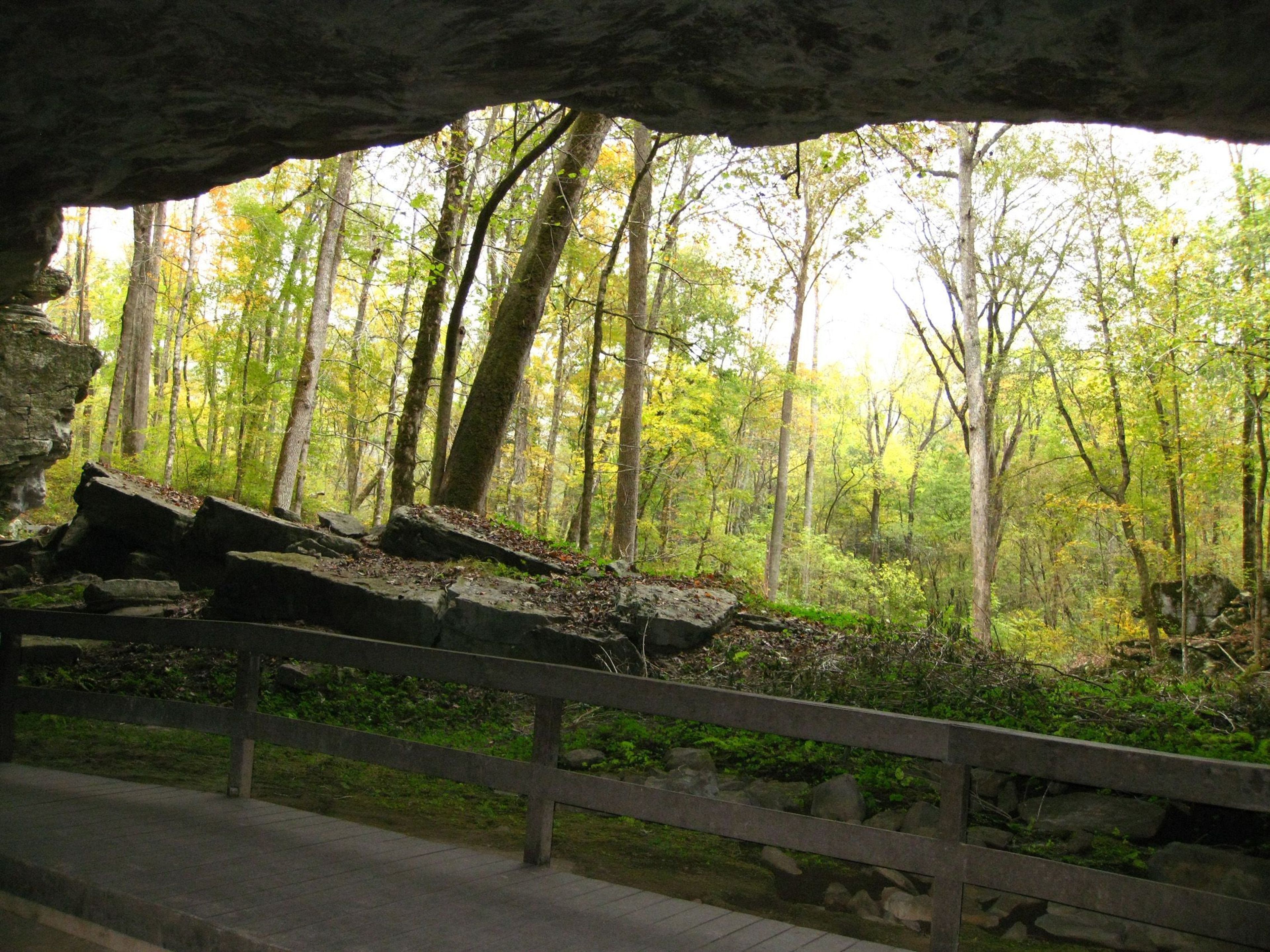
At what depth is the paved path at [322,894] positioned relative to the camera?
3.05 meters

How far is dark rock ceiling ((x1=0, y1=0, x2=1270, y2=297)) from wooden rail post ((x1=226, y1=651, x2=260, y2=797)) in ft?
11.2

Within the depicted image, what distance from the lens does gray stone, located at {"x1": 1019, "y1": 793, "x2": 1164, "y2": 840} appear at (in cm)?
581

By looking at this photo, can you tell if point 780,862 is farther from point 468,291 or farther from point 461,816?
point 468,291

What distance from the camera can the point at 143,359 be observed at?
2316cm

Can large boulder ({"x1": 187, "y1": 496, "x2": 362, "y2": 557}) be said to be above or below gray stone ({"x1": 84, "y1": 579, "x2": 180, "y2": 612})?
above

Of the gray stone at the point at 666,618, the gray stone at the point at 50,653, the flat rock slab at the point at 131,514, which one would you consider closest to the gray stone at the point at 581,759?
the gray stone at the point at 666,618

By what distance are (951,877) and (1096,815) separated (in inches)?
147

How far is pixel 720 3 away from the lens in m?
4.49

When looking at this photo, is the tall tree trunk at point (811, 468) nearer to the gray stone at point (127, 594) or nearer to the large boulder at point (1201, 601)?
the large boulder at point (1201, 601)

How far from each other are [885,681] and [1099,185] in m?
25.5

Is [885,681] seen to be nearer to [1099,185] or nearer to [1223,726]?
[1223,726]

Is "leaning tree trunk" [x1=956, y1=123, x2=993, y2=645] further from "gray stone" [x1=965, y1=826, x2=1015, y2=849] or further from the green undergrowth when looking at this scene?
the green undergrowth

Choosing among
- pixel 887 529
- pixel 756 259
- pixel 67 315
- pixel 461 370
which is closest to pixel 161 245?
pixel 461 370

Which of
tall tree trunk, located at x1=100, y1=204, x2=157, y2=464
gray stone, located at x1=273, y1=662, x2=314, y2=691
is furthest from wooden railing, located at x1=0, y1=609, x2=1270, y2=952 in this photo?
tall tree trunk, located at x1=100, y1=204, x2=157, y2=464
